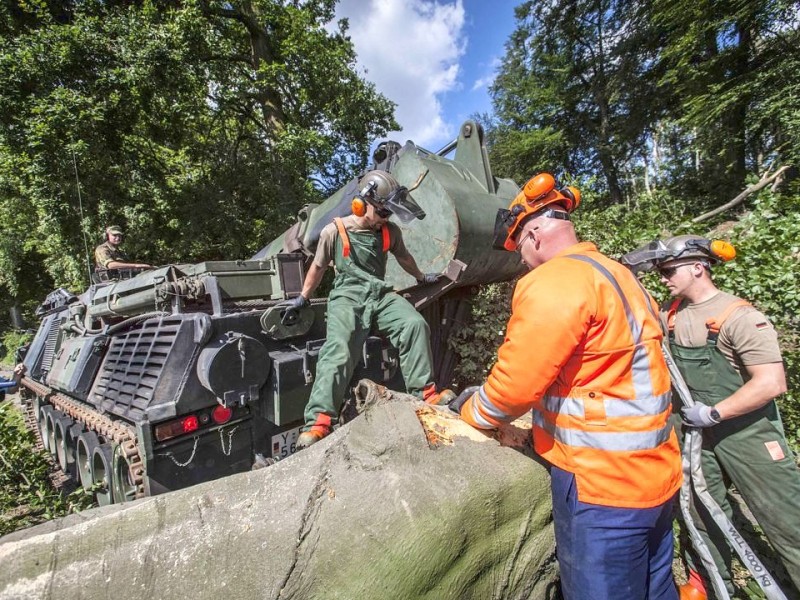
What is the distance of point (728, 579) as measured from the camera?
2.41 metres

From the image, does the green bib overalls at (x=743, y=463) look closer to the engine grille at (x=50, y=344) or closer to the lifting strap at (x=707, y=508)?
the lifting strap at (x=707, y=508)

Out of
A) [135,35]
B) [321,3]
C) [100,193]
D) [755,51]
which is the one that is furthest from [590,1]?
[100,193]

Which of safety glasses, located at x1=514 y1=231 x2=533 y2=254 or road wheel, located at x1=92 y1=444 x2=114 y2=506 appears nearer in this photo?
safety glasses, located at x1=514 y1=231 x2=533 y2=254

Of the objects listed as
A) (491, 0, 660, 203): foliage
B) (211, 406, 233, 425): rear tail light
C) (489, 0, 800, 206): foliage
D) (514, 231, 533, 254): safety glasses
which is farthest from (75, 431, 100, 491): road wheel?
(491, 0, 660, 203): foliage

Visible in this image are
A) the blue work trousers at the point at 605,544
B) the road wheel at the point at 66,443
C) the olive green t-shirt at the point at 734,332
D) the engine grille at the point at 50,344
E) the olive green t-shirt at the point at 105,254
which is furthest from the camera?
the olive green t-shirt at the point at 105,254

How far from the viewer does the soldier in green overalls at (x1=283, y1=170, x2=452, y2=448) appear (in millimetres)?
3018

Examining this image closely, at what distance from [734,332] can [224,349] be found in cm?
304

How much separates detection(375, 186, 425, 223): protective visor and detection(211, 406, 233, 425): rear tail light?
6.10 ft

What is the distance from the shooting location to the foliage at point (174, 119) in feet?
27.6

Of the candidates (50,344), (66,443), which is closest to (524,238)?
(66,443)

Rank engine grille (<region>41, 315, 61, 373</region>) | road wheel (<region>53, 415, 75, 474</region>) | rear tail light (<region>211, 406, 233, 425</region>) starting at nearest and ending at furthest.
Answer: rear tail light (<region>211, 406, 233, 425</region>)
road wheel (<region>53, 415, 75, 474</region>)
engine grille (<region>41, 315, 61, 373</region>)

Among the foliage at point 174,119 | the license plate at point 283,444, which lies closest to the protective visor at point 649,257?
the license plate at point 283,444

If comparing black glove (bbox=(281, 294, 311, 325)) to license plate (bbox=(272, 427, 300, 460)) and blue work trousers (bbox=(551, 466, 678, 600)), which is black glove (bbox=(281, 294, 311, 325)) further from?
blue work trousers (bbox=(551, 466, 678, 600))

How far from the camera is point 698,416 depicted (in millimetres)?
2232
